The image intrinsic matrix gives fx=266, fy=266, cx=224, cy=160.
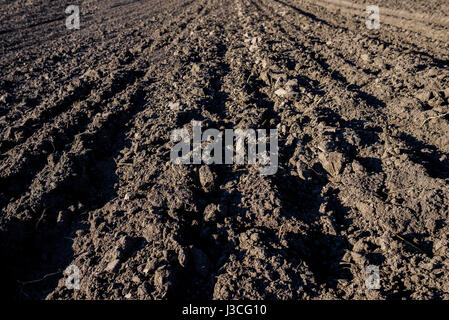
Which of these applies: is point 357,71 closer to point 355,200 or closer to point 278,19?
point 355,200

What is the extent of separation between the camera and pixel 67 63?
579 centimetres

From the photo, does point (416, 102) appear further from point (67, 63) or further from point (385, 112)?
point (67, 63)

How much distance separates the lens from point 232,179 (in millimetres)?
2877

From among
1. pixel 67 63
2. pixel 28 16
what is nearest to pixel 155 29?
pixel 67 63

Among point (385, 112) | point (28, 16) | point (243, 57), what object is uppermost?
point (28, 16)

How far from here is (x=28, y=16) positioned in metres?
9.49

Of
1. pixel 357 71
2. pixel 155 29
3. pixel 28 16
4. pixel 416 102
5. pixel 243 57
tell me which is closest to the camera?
pixel 416 102

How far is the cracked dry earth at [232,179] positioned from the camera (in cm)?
209

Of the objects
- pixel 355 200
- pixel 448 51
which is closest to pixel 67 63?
pixel 355 200

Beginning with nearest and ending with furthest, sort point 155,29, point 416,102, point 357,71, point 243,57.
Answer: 1. point 416,102
2. point 357,71
3. point 243,57
4. point 155,29

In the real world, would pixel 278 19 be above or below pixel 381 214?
above

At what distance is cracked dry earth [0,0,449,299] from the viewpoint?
209 centimetres
